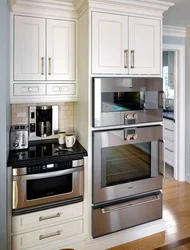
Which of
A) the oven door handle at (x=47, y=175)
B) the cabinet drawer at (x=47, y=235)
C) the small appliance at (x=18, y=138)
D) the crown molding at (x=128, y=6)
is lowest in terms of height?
the cabinet drawer at (x=47, y=235)

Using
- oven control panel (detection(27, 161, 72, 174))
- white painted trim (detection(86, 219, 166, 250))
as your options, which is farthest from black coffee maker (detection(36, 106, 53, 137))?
white painted trim (detection(86, 219, 166, 250))

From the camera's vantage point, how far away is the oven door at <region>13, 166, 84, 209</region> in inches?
75.2

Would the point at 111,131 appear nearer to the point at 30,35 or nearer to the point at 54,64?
the point at 54,64

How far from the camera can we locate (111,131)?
214 cm

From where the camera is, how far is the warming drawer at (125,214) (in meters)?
2.15

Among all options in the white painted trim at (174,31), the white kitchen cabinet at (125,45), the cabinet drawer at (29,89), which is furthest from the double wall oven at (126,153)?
the white painted trim at (174,31)

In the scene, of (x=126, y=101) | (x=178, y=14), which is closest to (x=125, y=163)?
(x=126, y=101)

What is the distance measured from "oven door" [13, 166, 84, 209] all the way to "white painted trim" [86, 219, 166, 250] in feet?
1.70

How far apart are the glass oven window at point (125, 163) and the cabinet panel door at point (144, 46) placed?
0.78 m

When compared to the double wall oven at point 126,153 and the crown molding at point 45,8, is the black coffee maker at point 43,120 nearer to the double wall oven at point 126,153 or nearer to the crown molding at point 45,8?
the double wall oven at point 126,153

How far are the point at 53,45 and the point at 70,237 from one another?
6.16 ft

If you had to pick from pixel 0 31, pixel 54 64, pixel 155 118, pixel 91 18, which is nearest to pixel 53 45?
pixel 54 64

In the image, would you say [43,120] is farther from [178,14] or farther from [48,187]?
[178,14]

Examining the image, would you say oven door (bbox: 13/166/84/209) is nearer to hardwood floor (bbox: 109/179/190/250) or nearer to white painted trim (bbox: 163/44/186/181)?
hardwood floor (bbox: 109/179/190/250)
